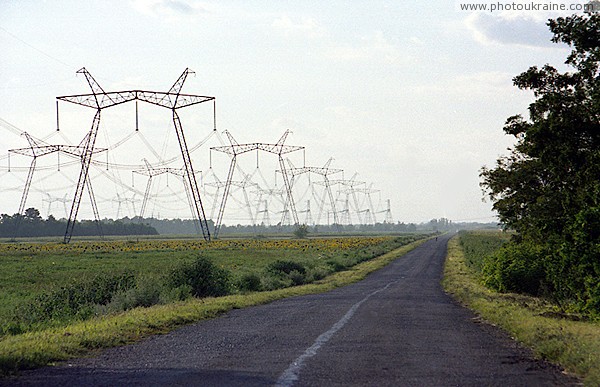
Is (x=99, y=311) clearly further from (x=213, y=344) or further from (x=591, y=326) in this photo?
(x=591, y=326)

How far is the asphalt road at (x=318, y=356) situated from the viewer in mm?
9016

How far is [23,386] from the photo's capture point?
336 inches

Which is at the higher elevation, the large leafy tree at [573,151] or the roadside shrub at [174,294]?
the large leafy tree at [573,151]

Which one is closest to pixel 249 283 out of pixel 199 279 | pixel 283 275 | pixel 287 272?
pixel 199 279

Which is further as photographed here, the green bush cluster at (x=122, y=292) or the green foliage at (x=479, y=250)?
the green foliage at (x=479, y=250)

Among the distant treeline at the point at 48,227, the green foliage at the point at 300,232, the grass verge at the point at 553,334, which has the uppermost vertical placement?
the distant treeline at the point at 48,227

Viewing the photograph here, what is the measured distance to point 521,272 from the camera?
30.4 metres

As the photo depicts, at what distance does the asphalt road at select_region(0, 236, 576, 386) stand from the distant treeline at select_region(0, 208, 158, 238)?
5620 inches

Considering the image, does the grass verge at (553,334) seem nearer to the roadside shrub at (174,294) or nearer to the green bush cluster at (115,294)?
the roadside shrub at (174,294)

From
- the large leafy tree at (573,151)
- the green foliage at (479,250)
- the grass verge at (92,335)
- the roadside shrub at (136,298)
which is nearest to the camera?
the grass verge at (92,335)

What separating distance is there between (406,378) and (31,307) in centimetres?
1713

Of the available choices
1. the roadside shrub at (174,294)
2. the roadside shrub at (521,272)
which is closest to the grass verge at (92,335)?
the roadside shrub at (174,294)

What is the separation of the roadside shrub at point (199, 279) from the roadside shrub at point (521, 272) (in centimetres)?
1246

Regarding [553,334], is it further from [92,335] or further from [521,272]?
[521,272]
